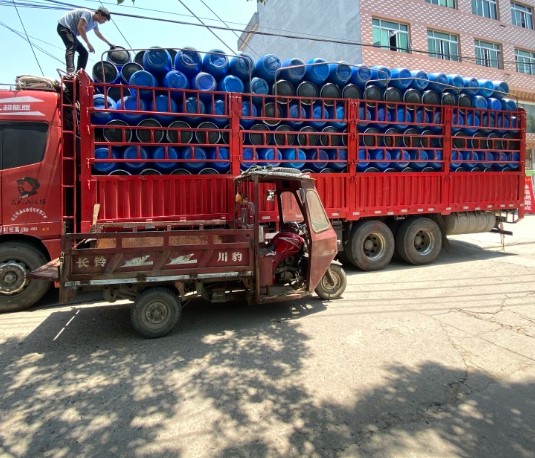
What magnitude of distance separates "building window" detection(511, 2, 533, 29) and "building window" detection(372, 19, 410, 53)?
→ 9.81 metres

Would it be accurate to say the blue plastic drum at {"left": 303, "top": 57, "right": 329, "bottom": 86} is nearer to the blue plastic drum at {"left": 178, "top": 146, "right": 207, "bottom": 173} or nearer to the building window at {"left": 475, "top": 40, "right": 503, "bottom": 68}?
the blue plastic drum at {"left": 178, "top": 146, "right": 207, "bottom": 173}

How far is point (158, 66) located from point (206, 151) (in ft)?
4.96

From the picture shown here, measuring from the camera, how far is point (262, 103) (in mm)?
6684

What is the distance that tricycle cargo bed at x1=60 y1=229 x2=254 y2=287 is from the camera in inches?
156

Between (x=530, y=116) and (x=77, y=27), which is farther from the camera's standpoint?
(x=530, y=116)

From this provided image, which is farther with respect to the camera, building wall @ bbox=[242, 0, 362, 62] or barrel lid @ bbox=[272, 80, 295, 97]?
building wall @ bbox=[242, 0, 362, 62]

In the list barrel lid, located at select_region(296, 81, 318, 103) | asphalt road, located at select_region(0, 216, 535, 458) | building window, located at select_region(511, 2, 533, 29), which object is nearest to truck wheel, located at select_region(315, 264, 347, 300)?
asphalt road, located at select_region(0, 216, 535, 458)

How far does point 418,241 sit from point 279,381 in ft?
20.0

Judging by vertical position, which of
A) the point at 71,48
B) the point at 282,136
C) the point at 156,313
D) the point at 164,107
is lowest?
the point at 156,313

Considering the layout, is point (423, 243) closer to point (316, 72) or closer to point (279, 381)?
point (316, 72)

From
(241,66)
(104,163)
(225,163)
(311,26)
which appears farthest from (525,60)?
(104,163)

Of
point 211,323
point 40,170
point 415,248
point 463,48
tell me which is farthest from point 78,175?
point 463,48

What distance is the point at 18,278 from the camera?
525 cm

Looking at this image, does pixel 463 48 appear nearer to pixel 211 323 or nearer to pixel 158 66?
pixel 158 66
